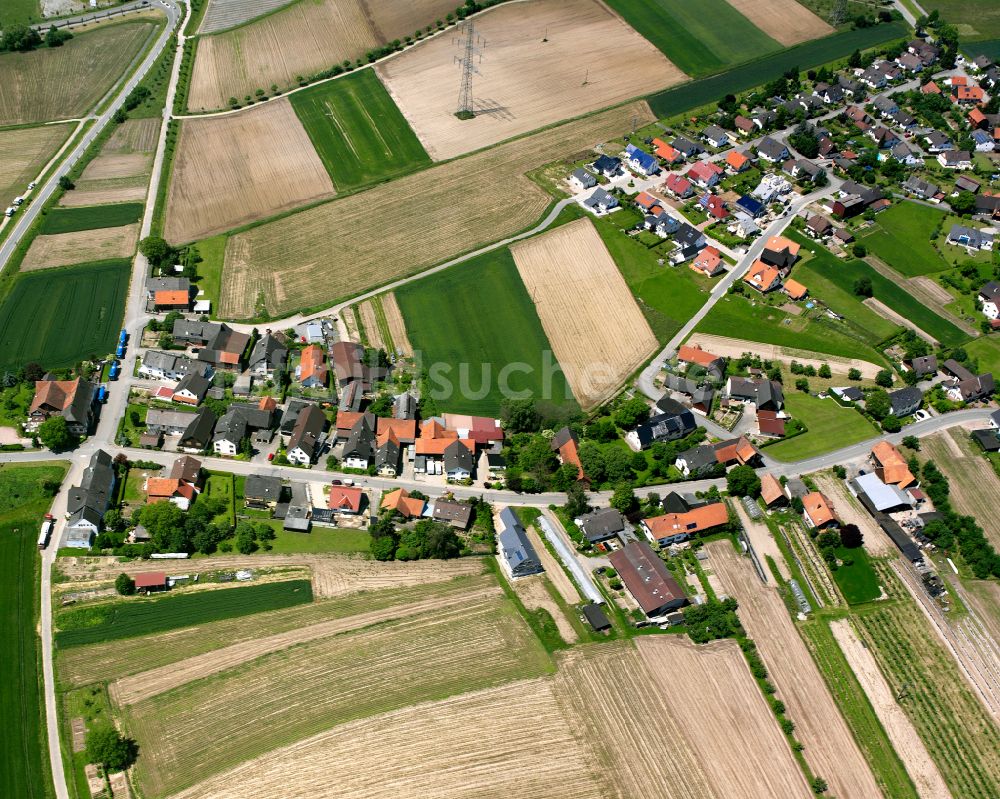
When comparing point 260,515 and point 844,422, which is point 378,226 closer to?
point 260,515

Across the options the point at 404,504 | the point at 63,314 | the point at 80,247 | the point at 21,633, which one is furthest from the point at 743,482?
the point at 80,247

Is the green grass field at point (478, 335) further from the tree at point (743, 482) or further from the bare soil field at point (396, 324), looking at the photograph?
the tree at point (743, 482)

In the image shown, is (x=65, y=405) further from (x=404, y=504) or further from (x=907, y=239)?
(x=907, y=239)

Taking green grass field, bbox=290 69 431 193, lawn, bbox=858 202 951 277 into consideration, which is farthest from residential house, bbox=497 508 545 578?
lawn, bbox=858 202 951 277

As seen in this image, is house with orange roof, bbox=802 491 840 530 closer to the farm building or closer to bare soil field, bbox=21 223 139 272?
the farm building

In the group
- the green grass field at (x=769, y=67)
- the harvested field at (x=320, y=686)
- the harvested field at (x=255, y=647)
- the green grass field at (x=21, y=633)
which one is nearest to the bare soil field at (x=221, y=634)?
the harvested field at (x=255, y=647)

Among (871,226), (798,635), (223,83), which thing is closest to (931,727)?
(798,635)
